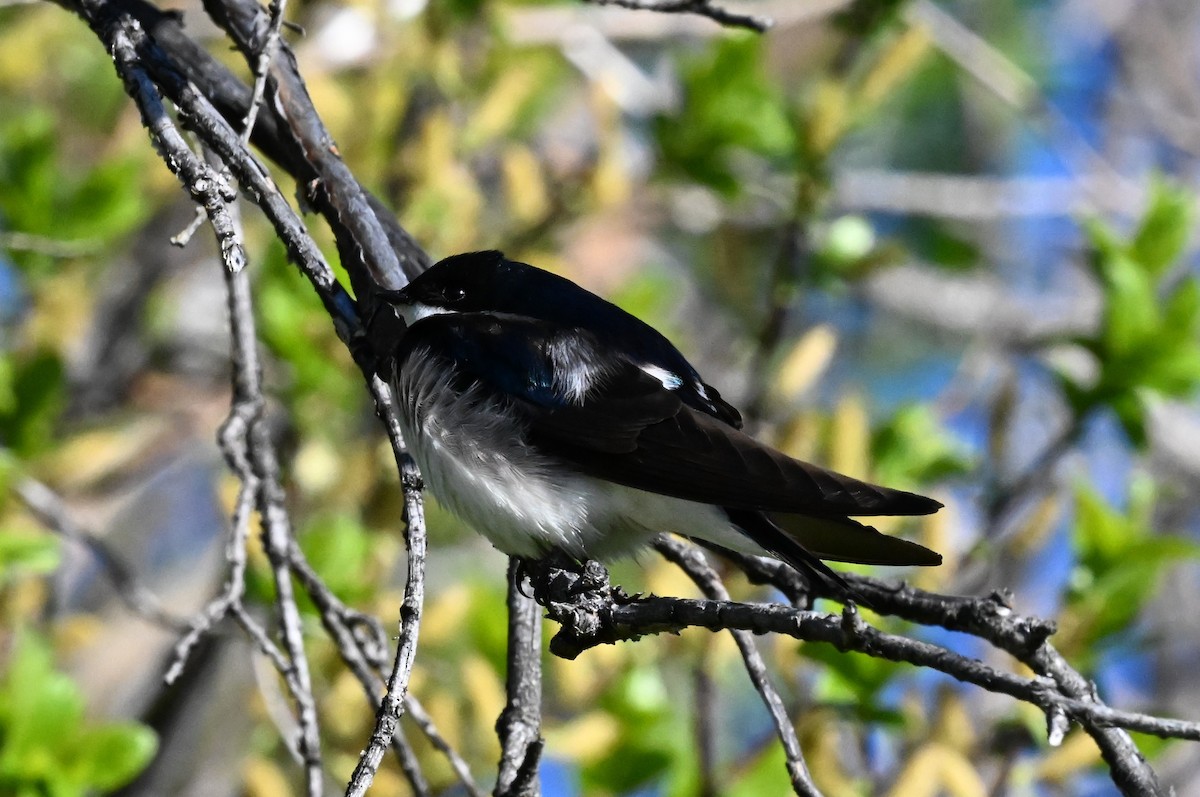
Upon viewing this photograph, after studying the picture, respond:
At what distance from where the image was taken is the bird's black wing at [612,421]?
1919 millimetres

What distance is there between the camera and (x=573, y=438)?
7.22 ft

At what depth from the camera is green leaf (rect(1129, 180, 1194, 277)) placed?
10.3ft

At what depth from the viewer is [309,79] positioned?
3656mm

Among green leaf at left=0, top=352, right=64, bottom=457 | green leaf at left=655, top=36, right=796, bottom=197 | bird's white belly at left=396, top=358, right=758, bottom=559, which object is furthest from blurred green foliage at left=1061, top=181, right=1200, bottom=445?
green leaf at left=0, top=352, right=64, bottom=457

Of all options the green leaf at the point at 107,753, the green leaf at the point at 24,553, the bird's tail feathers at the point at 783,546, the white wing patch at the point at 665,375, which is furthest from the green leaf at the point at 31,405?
the bird's tail feathers at the point at 783,546

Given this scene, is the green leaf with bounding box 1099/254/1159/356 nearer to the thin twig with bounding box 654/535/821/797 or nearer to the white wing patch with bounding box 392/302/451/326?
the thin twig with bounding box 654/535/821/797

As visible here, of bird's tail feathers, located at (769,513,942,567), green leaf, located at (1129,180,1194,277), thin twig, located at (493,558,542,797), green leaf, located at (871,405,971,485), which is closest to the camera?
thin twig, located at (493,558,542,797)

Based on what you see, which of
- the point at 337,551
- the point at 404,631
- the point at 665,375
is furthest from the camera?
the point at 337,551

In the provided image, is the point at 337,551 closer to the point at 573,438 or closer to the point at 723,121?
the point at 573,438

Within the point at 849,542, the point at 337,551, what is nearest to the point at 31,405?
the point at 337,551

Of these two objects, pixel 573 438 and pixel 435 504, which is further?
pixel 435 504

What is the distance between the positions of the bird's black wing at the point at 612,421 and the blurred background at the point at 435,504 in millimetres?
641

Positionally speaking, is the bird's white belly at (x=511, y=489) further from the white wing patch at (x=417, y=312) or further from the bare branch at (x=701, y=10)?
the bare branch at (x=701, y=10)

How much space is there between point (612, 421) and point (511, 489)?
0.19m
